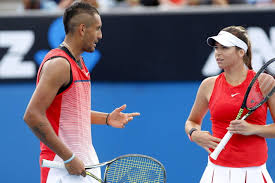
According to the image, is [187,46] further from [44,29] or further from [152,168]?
[152,168]

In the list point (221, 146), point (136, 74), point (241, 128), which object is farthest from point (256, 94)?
point (136, 74)

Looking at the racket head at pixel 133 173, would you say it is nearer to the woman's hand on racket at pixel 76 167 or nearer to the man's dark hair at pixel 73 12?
the woman's hand on racket at pixel 76 167

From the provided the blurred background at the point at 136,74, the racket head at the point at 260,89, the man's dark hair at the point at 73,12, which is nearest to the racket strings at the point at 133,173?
the racket head at the point at 260,89

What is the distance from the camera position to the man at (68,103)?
315 centimetres

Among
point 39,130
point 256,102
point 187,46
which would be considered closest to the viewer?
point 39,130

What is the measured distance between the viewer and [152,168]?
377cm

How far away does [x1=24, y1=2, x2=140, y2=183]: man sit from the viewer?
10.3ft

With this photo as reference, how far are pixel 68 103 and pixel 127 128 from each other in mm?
2990

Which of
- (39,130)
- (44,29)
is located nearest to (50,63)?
(39,130)

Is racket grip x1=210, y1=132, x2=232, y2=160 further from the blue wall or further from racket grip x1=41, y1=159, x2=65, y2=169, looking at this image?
the blue wall

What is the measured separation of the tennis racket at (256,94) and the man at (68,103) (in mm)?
893

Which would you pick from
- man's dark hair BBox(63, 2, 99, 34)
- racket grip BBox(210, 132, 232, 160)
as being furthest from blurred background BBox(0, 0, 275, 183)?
man's dark hair BBox(63, 2, 99, 34)

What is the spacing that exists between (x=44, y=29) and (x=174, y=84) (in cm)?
167

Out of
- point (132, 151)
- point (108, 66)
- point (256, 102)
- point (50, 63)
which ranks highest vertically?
point (50, 63)
